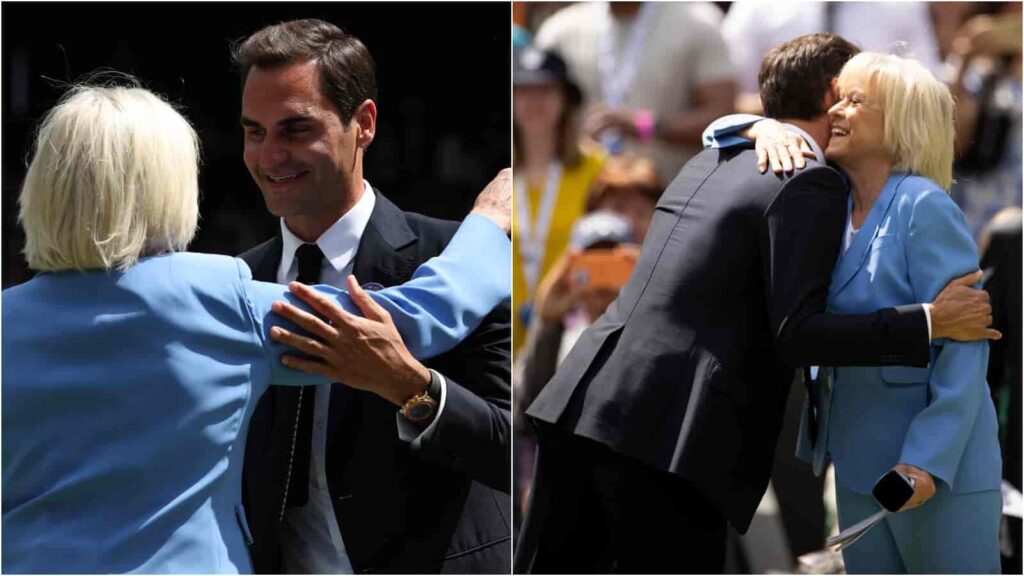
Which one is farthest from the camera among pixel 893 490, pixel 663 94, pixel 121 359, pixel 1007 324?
pixel 663 94

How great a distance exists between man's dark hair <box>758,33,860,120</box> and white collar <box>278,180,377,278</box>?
1.03 meters

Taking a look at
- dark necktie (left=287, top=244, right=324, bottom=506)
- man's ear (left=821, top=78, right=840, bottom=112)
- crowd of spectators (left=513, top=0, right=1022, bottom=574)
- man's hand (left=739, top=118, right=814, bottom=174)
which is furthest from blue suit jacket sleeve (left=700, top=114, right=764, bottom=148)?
crowd of spectators (left=513, top=0, right=1022, bottom=574)

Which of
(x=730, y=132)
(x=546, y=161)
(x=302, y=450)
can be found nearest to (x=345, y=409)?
(x=302, y=450)

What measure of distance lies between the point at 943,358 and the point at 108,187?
1872 millimetres

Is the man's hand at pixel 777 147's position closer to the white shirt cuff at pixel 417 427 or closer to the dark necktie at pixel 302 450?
the white shirt cuff at pixel 417 427

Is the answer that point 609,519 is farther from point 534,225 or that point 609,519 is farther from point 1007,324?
point 534,225

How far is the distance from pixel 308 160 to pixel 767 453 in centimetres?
125

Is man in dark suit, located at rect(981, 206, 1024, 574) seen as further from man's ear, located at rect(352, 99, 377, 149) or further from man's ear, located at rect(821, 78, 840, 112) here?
man's ear, located at rect(352, 99, 377, 149)

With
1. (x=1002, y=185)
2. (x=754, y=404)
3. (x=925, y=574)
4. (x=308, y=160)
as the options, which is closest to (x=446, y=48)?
(x=308, y=160)

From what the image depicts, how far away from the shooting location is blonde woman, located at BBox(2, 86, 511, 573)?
297cm

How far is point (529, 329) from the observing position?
593cm

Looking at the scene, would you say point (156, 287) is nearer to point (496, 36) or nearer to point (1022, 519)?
point (496, 36)

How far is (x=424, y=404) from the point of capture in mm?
3314

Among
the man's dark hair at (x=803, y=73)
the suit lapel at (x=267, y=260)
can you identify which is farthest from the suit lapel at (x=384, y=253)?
the man's dark hair at (x=803, y=73)
